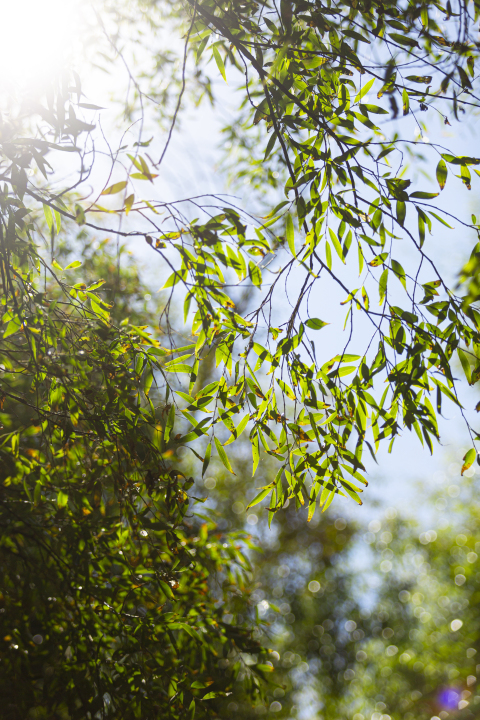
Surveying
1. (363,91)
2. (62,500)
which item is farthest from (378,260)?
(62,500)

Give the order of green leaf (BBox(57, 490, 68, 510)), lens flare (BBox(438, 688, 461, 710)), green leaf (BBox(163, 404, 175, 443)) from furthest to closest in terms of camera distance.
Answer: lens flare (BBox(438, 688, 461, 710)), green leaf (BBox(57, 490, 68, 510)), green leaf (BBox(163, 404, 175, 443))

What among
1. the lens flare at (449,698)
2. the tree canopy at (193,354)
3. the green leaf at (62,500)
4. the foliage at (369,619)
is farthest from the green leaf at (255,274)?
the lens flare at (449,698)

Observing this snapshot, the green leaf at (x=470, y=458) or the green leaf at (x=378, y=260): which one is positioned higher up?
the green leaf at (x=378, y=260)

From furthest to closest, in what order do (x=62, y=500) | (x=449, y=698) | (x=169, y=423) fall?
1. (x=449, y=698)
2. (x=62, y=500)
3. (x=169, y=423)

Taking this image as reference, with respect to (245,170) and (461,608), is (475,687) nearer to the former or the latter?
(461,608)

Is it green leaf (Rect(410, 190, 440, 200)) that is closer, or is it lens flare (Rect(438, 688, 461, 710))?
green leaf (Rect(410, 190, 440, 200))

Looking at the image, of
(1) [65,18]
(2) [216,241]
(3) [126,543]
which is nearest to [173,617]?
(3) [126,543]

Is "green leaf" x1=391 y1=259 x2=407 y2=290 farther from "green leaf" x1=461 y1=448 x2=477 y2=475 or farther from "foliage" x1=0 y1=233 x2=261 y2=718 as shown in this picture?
"foliage" x1=0 y1=233 x2=261 y2=718

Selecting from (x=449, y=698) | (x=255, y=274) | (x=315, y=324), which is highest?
(x=255, y=274)

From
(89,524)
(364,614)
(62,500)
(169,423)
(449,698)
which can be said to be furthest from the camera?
(364,614)

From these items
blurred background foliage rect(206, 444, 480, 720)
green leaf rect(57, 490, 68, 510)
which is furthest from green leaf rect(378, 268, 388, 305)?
blurred background foliage rect(206, 444, 480, 720)

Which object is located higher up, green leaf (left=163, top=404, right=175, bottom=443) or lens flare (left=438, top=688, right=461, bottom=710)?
green leaf (left=163, top=404, right=175, bottom=443)

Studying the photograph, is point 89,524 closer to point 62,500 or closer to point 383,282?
point 62,500

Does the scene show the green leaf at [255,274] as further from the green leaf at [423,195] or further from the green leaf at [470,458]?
the green leaf at [470,458]
